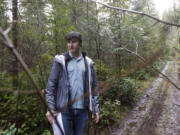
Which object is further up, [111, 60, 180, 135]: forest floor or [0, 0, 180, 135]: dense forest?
[0, 0, 180, 135]: dense forest

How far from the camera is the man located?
1.71m

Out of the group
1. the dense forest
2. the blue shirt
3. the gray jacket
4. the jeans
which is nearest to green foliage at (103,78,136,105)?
the dense forest

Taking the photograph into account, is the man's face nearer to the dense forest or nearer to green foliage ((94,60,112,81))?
the dense forest

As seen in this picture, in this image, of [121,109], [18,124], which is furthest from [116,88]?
[18,124]

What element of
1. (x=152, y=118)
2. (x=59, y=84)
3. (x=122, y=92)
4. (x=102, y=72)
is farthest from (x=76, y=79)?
(x=152, y=118)

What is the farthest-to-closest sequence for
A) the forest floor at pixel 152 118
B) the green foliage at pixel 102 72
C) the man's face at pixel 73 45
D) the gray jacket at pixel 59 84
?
1. the green foliage at pixel 102 72
2. the forest floor at pixel 152 118
3. the man's face at pixel 73 45
4. the gray jacket at pixel 59 84

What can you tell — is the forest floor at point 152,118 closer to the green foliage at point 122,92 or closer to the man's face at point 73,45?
the green foliage at point 122,92

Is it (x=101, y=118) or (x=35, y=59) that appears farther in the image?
(x=101, y=118)

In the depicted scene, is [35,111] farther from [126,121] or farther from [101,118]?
[126,121]

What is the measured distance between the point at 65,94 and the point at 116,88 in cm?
370

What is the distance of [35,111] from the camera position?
2928 millimetres

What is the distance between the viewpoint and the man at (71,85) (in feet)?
5.60

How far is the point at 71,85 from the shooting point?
5.82 feet

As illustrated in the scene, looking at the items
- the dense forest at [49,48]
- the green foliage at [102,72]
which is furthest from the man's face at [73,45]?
the green foliage at [102,72]
